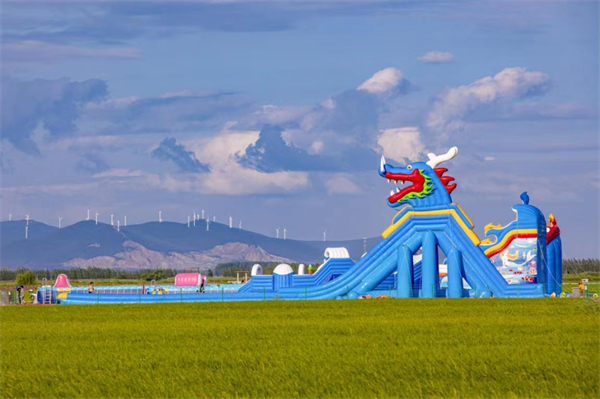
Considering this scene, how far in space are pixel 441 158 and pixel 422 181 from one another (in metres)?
1.81

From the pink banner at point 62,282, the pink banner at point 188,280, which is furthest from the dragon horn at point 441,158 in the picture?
the pink banner at point 62,282

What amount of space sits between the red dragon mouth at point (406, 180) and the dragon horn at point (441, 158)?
1261 mm

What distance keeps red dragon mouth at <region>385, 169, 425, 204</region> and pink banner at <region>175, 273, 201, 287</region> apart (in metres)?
21.9

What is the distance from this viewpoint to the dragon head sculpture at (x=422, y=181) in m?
48.1

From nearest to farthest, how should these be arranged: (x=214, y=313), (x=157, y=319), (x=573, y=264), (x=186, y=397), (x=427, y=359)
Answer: (x=186, y=397) → (x=427, y=359) → (x=157, y=319) → (x=214, y=313) → (x=573, y=264)

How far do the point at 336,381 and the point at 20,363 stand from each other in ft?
24.4

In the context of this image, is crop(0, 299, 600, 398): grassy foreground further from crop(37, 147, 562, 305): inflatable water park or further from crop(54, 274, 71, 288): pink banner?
crop(54, 274, 71, 288): pink banner

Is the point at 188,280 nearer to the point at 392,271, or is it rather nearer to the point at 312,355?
the point at 392,271

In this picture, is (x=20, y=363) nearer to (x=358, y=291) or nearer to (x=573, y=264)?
(x=358, y=291)

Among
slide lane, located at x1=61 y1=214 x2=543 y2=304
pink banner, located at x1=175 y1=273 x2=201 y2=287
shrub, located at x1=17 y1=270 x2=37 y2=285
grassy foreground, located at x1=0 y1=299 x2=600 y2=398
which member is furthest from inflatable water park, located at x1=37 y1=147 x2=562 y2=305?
shrub, located at x1=17 y1=270 x2=37 y2=285

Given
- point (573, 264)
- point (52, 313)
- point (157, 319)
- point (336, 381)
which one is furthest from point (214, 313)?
point (573, 264)

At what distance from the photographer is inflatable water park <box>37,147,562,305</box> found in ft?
154

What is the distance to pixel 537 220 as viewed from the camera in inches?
1949

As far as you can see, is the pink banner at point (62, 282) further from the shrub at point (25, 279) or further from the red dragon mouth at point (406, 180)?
the shrub at point (25, 279)
